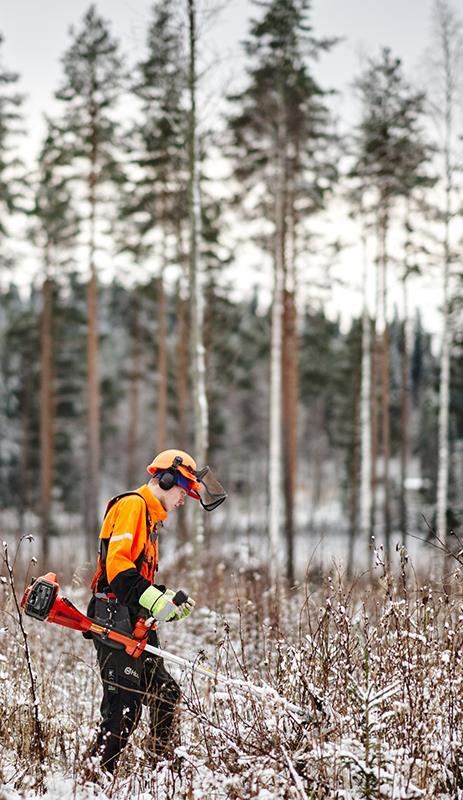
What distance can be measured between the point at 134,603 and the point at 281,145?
13997 mm

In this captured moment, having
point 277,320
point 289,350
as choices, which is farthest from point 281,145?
point 289,350

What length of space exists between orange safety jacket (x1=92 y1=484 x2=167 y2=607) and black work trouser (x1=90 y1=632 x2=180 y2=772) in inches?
13.8

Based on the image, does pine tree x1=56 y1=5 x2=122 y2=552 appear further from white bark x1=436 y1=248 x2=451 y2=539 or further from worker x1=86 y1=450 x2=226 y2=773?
worker x1=86 y1=450 x2=226 y2=773

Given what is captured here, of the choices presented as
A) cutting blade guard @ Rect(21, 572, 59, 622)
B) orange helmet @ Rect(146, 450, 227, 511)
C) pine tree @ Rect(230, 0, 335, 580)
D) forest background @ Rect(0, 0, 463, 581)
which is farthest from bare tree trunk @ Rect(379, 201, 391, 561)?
cutting blade guard @ Rect(21, 572, 59, 622)

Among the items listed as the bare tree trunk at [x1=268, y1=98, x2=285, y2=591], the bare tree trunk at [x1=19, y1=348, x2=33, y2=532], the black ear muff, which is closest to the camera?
the black ear muff

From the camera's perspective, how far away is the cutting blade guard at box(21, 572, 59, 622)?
383cm

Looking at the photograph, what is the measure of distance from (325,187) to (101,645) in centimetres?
1569

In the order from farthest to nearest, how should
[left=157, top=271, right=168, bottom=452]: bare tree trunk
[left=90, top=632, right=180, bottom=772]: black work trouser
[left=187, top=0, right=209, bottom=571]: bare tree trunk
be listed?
[left=157, top=271, right=168, bottom=452]: bare tree trunk < [left=187, top=0, right=209, bottom=571]: bare tree trunk < [left=90, top=632, right=180, bottom=772]: black work trouser

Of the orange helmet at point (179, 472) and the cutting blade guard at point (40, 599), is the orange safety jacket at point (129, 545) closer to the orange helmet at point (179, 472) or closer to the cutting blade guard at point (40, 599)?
the orange helmet at point (179, 472)

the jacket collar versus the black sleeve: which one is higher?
the jacket collar

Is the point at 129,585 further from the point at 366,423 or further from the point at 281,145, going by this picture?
the point at 366,423

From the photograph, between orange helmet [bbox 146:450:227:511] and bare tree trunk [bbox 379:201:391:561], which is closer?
orange helmet [bbox 146:450:227:511]

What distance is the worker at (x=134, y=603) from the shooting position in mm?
3828

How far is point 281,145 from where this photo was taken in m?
15.8
